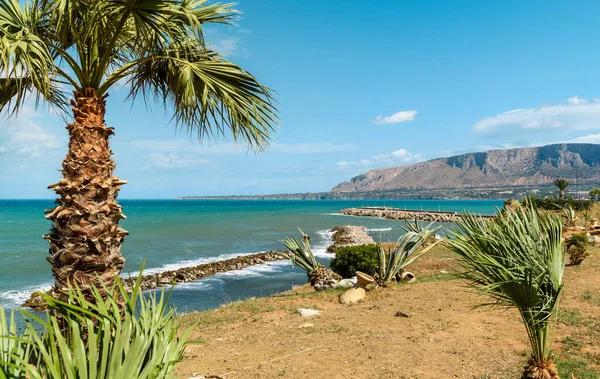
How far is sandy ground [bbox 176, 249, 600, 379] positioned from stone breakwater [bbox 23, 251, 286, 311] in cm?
865

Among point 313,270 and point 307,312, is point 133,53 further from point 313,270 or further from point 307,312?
point 313,270

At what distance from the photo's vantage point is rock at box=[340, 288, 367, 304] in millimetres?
10008

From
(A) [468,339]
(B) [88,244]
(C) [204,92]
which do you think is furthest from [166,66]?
(A) [468,339]

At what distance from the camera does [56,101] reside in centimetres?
→ 630

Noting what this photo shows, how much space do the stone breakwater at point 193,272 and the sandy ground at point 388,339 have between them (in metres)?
8.65

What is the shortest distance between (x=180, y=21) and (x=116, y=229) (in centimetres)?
266

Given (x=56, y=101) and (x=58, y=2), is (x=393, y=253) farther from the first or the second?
(x=58, y=2)

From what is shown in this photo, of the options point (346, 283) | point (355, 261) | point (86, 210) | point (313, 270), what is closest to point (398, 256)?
point (346, 283)

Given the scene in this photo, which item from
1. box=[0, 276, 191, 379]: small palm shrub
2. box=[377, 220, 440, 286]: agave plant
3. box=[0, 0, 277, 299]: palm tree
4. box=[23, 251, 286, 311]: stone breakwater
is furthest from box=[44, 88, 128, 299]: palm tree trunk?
box=[23, 251, 286, 311]: stone breakwater

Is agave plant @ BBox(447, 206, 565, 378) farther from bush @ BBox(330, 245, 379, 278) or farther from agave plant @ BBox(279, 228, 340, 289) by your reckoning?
bush @ BBox(330, 245, 379, 278)

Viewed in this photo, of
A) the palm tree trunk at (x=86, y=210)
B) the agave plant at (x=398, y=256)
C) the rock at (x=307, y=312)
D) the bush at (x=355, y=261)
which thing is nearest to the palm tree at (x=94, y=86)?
the palm tree trunk at (x=86, y=210)

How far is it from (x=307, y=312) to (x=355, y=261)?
5187 millimetres

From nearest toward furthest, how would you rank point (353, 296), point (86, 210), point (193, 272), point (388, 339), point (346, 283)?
point (86, 210) → point (388, 339) → point (353, 296) → point (346, 283) → point (193, 272)

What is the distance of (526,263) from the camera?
4.23 m
